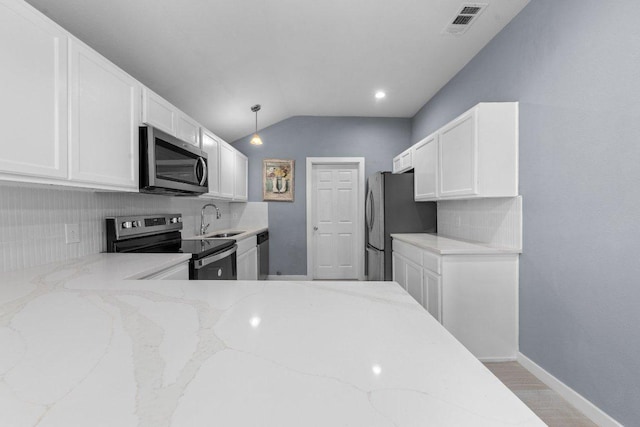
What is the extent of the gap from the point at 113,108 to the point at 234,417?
197cm

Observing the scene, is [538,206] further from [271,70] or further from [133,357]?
[271,70]

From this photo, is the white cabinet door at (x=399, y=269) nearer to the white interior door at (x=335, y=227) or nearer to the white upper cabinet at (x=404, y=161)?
the white upper cabinet at (x=404, y=161)

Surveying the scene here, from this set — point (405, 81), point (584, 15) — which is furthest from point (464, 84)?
point (584, 15)

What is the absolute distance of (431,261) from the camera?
2.54 m

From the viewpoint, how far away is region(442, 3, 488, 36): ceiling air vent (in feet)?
7.30

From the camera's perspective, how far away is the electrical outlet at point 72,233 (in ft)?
5.96

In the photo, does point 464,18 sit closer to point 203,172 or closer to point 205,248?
point 203,172

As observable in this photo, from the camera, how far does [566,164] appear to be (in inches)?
73.6

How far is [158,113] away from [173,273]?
1.23 m

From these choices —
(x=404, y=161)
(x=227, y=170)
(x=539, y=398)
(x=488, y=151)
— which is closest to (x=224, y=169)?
(x=227, y=170)

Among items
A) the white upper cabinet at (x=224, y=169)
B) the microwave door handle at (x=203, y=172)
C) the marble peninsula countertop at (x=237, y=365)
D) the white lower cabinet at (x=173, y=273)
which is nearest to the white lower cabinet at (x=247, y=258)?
the white upper cabinet at (x=224, y=169)

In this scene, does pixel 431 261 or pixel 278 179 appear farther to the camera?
pixel 278 179

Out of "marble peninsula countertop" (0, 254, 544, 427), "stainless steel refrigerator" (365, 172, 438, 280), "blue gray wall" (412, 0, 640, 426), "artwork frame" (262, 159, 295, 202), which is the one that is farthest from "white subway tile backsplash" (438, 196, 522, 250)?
"artwork frame" (262, 159, 295, 202)

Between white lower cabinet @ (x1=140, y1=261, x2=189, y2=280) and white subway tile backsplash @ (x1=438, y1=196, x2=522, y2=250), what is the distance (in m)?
2.40
